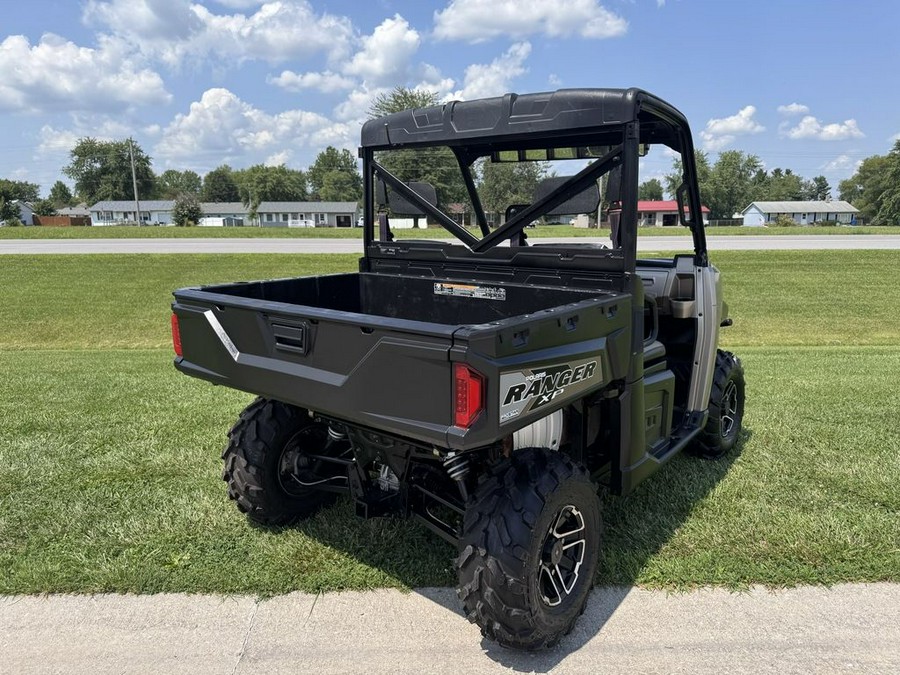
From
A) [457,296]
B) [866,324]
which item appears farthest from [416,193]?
[866,324]

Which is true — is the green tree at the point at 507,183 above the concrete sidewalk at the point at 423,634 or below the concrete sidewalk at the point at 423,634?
above

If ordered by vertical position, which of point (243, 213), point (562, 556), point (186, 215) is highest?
point (243, 213)

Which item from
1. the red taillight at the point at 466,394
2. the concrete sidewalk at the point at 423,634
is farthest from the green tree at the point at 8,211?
the red taillight at the point at 466,394

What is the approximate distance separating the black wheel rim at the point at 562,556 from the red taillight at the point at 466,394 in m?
0.76

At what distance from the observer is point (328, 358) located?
2.46 meters

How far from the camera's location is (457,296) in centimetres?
361

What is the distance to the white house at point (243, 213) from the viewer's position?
75.3 metres

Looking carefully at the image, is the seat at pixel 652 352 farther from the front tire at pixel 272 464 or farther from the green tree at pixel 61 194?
the green tree at pixel 61 194

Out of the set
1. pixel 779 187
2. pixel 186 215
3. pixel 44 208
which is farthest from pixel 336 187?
pixel 779 187

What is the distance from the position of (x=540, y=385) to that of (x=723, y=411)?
2.74 m

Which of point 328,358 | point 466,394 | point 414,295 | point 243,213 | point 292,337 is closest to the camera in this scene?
point 466,394

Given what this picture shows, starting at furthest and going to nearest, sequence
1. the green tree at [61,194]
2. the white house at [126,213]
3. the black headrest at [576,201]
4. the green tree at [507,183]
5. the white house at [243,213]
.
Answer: the green tree at [61,194] < the white house at [126,213] < the white house at [243,213] < the green tree at [507,183] < the black headrest at [576,201]

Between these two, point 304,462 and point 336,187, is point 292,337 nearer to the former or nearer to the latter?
point 304,462

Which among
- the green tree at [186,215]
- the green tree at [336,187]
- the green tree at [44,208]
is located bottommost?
the green tree at [186,215]
